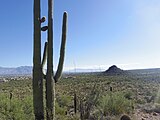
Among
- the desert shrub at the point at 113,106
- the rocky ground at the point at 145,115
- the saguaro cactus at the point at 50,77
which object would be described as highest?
the saguaro cactus at the point at 50,77

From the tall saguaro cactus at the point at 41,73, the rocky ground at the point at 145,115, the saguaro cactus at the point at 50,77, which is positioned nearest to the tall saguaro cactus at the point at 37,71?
the tall saguaro cactus at the point at 41,73

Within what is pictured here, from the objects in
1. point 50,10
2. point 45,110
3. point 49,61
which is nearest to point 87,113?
point 45,110

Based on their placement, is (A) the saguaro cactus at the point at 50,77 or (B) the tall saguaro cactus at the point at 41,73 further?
(A) the saguaro cactus at the point at 50,77

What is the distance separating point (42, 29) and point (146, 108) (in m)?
9.22

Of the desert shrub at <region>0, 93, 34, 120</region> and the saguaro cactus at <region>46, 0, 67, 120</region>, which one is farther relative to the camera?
the desert shrub at <region>0, 93, 34, 120</region>

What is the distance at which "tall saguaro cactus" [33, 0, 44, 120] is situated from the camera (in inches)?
410

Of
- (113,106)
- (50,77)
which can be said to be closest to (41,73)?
(50,77)

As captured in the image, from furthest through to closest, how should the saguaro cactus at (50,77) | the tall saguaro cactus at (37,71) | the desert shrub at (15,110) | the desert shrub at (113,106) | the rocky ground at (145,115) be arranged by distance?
the desert shrub at (113,106) → the rocky ground at (145,115) → the desert shrub at (15,110) → the saguaro cactus at (50,77) → the tall saguaro cactus at (37,71)

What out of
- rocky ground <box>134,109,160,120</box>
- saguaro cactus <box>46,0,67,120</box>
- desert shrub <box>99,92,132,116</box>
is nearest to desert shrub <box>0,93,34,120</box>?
saguaro cactus <box>46,0,67,120</box>

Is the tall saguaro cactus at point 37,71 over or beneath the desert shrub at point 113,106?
over

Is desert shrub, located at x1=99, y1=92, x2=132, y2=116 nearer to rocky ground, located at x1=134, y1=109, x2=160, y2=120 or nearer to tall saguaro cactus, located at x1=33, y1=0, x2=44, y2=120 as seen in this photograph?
rocky ground, located at x1=134, y1=109, x2=160, y2=120

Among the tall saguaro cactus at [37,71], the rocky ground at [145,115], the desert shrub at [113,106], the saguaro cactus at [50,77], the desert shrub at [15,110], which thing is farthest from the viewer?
the desert shrub at [113,106]

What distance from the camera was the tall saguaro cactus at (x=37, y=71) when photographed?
1042 centimetres

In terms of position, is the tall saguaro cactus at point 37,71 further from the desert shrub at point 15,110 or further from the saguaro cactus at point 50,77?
the desert shrub at point 15,110
